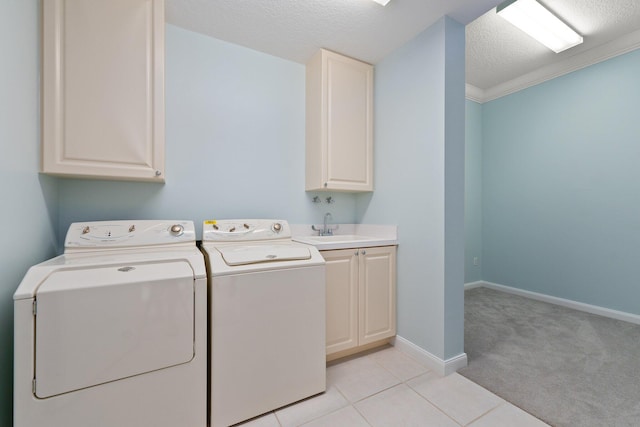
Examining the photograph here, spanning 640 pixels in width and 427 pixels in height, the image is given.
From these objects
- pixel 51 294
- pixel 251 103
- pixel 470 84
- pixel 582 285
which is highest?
pixel 470 84

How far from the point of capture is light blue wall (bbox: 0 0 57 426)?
1052 millimetres

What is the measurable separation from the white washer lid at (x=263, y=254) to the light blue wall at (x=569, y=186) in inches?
128

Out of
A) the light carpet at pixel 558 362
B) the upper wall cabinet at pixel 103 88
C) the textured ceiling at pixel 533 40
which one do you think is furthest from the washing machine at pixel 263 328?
the textured ceiling at pixel 533 40

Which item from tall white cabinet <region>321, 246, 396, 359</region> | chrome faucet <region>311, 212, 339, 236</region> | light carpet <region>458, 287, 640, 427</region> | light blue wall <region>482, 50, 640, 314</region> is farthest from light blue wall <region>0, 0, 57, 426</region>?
light blue wall <region>482, 50, 640, 314</region>

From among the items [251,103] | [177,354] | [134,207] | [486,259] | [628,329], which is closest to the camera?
[177,354]

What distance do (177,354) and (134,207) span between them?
112cm

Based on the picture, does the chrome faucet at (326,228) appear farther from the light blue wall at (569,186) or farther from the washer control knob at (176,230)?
the light blue wall at (569,186)

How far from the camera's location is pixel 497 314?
2.76 meters

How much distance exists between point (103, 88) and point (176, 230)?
90cm

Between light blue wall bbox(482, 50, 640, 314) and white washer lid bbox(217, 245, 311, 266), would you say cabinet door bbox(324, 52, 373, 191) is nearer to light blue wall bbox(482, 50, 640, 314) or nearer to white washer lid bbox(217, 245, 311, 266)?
white washer lid bbox(217, 245, 311, 266)

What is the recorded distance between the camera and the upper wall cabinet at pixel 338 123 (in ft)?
7.20

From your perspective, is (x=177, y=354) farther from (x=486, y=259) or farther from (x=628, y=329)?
(x=486, y=259)

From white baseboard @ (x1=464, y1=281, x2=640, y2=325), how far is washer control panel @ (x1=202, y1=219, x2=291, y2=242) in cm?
308

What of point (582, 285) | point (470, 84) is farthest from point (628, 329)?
point (470, 84)
